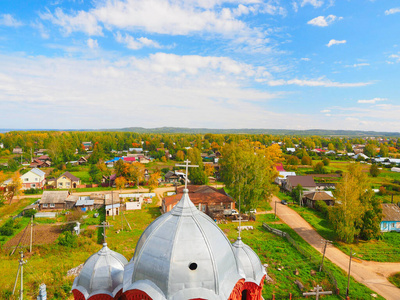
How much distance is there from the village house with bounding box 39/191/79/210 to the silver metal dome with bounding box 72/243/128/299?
1206 inches

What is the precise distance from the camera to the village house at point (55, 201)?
37406mm

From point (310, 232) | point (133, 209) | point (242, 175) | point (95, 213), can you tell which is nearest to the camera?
point (310, 232)

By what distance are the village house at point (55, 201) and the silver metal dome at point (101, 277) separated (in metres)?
30.6

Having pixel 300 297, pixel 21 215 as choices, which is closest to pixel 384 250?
pixel 300 297

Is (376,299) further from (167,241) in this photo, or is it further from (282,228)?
(167,241)

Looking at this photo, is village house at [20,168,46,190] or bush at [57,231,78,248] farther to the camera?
village house at [20,168,46,190]

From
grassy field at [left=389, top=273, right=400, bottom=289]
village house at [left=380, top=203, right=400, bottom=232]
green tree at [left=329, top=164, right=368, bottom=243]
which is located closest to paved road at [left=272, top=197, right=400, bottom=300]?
grassy field at [left=389, top=273, right=400, bottom=289]

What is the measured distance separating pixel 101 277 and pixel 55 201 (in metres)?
32.2

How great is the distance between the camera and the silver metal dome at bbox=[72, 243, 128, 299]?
11.1 m

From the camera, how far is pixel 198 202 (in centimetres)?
3553

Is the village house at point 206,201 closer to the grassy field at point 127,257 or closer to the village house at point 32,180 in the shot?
the grassy field at point 127,257

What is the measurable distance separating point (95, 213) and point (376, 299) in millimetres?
34445

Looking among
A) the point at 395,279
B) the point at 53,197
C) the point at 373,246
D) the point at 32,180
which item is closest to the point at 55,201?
the point at 53,197

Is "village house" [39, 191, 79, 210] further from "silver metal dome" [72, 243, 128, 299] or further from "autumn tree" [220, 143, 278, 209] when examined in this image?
"silver metal dome" [72, 243, 128, 299]
